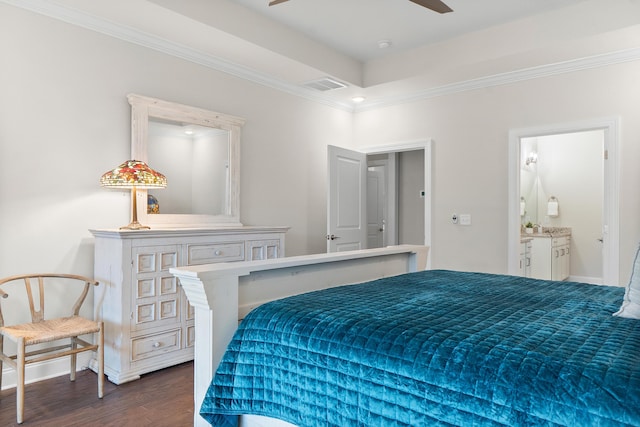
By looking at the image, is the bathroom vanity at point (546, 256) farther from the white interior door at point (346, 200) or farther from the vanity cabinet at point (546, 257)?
the white interior door at point (346, 200)

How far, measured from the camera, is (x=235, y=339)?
1594 mm

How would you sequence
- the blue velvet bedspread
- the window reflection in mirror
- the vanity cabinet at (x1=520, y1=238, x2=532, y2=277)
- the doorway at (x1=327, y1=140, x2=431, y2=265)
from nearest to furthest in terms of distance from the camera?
1. the blue velvet bedspread
2. the window reflection in mirror
3. the vanity cabinet at (x1=520, y1=238, x2=532, y2=277)
4. the doorway at (x1=327, y1=140, x2=431, y2=265)

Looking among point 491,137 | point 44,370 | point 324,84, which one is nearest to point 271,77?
point 324,84

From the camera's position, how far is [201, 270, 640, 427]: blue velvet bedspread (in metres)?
0.99

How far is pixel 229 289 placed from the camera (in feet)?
5.57

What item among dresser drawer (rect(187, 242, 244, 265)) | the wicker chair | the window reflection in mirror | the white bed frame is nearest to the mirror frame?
the window reflection in mirror

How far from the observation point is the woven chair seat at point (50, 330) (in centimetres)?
239

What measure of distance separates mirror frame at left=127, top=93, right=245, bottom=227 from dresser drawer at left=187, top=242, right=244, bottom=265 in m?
0.43

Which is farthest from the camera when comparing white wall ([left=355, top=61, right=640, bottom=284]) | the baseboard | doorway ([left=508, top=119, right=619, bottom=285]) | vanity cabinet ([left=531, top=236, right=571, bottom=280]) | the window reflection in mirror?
doorway ([left=508, top=119, right=619, bottom=285])

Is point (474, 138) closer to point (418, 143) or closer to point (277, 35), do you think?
point (418, 143)

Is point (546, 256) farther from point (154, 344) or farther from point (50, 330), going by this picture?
point (50, 330)

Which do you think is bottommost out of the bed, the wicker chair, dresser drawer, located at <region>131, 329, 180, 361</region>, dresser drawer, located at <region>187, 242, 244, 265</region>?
dresser drawer, located at <region>131, 329, 180, 361</region>

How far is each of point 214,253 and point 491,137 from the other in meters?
3.01

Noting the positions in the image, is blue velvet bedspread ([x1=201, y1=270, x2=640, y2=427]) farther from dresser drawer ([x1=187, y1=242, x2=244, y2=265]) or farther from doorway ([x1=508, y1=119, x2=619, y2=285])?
doorway ([x1=508, y1=119, x2=619, y2=285])
